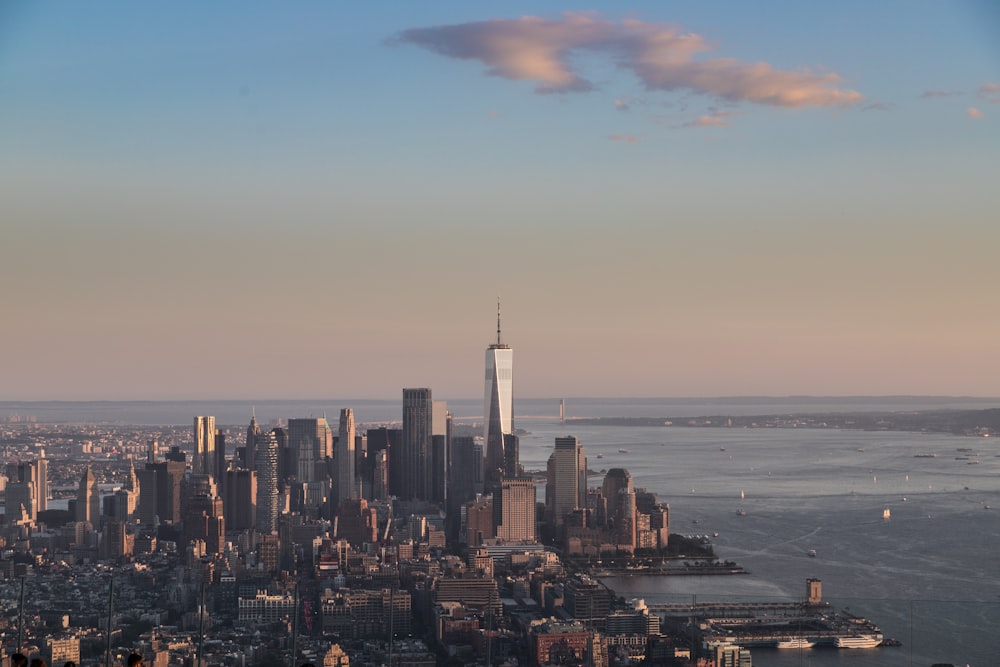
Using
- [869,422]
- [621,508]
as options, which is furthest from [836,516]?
[869,422]

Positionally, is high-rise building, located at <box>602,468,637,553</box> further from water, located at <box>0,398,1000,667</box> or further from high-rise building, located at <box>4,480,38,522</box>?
high-rise building, located at <box>4,480,38,522</box>

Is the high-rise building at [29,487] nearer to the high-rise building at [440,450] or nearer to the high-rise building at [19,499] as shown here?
the high-rise building at [19,499]

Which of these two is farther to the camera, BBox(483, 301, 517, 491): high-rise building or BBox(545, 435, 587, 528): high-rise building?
BBox(483, 301, 517, 491): high-rise building

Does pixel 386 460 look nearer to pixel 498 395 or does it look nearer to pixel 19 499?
pixel 498 395

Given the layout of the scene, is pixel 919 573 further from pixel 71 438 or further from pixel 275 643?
pixel 71 438

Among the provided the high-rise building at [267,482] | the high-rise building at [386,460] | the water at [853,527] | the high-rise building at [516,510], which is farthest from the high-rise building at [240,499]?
the water at [853,527]

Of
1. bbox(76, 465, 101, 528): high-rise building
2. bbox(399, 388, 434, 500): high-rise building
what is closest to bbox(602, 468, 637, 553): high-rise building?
bbox(399, 388, 434, 500): high-rise building
